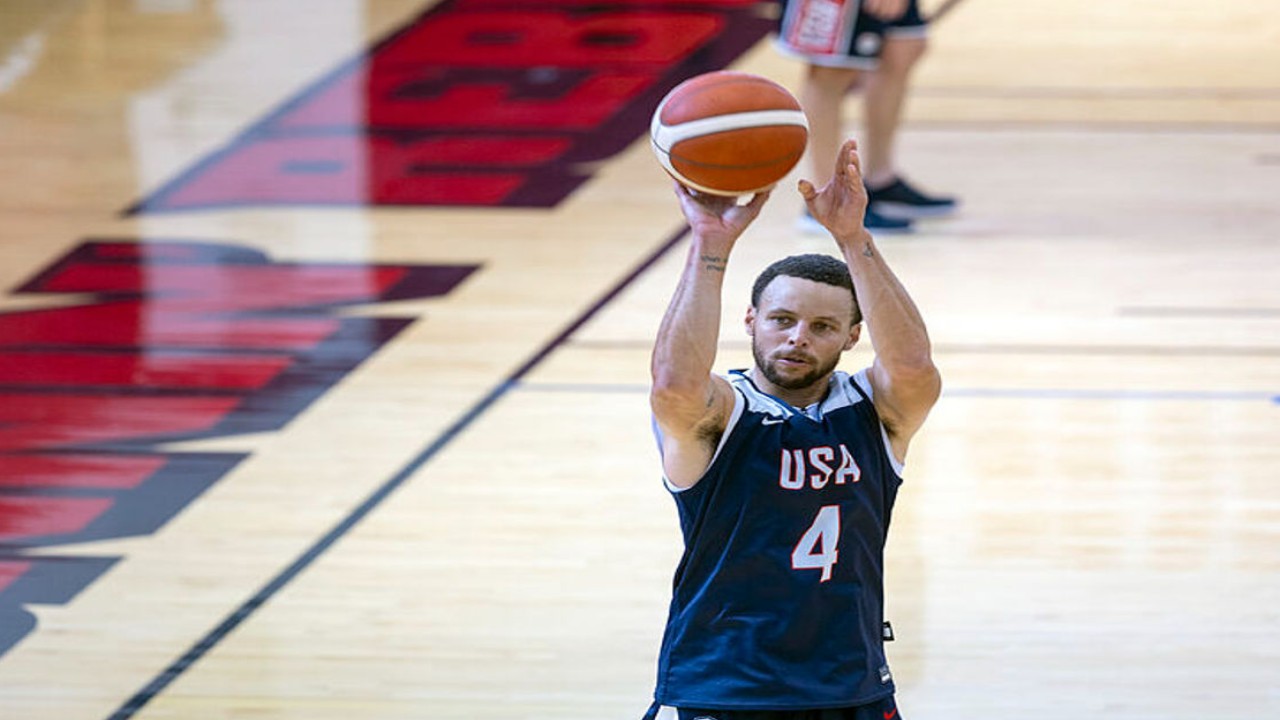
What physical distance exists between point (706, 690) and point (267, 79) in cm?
816

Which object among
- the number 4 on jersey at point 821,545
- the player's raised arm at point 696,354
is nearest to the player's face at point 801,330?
the player's raised arm at point 696,354

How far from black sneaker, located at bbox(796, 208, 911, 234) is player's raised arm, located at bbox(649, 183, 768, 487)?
4.90 m

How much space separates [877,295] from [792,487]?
1.06ft

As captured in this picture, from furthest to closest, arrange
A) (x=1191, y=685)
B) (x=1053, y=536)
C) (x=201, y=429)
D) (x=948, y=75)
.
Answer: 1. (x=948, y=75)
2. (x=201, y=429)
3. (x=1053, y=536)
4. (x=1191, y=685)

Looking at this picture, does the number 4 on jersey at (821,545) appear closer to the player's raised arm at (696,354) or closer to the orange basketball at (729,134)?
the player's raised arm at (696,354)

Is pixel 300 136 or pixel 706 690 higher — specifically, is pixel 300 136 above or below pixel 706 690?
below

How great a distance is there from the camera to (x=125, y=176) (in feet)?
31.0

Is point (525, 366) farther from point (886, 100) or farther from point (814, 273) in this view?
point (814, 273)

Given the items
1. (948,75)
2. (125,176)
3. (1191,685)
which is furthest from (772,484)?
(948,75)

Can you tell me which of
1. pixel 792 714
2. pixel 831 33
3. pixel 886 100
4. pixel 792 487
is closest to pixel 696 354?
pixel 792 487

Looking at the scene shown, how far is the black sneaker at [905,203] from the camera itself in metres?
8.41

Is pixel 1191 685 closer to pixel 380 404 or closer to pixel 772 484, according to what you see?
pixel 772 484

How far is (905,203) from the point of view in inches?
334

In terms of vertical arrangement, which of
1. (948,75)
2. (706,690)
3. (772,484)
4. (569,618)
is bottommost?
(948,75)
